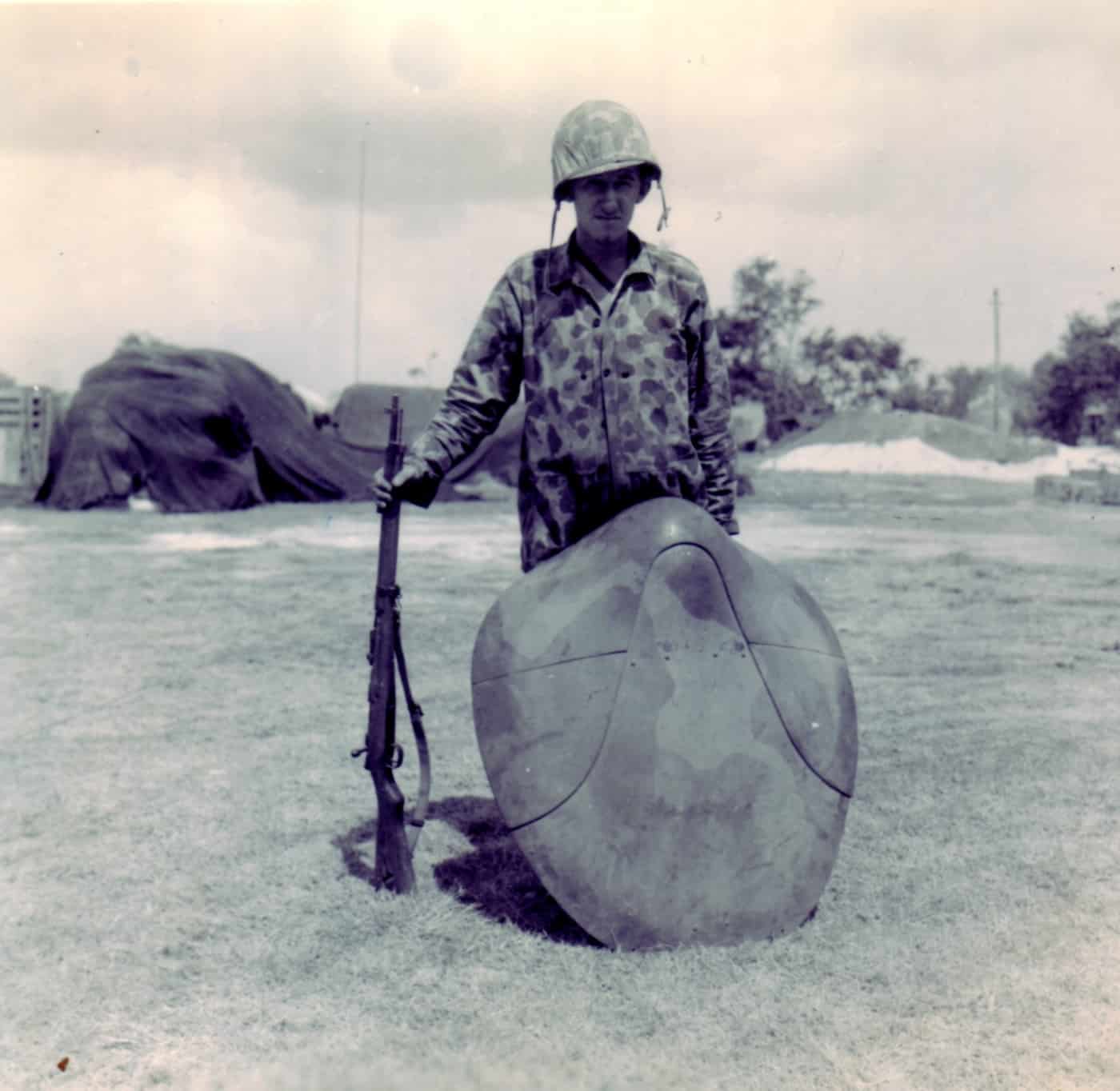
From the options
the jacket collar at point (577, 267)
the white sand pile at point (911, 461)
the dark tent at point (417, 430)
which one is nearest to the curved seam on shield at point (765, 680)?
the jacket collar at point (577, 267)

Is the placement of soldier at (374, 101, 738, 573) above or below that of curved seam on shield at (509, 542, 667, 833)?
above

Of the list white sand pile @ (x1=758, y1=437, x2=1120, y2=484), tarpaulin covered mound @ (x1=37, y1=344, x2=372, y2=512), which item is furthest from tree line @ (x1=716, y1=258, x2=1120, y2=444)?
tarpaulin covered mound @ (x1=37, y1=344, x2=372, y2=512)

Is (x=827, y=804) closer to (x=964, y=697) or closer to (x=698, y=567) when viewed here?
(x=698, y=567)

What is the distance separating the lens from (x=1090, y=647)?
696cm

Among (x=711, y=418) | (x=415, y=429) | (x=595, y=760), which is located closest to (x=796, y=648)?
(x=595, y=760)

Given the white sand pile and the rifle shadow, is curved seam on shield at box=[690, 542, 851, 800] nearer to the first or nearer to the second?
the rifle shadow

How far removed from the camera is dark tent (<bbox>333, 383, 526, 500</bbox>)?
19.0 metres

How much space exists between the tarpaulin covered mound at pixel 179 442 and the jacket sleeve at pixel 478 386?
13.1m

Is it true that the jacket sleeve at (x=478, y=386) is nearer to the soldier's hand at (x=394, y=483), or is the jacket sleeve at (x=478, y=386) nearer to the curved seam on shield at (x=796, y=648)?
the soldier's hand at (x=394, y=483)

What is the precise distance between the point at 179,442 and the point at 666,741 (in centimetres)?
1417

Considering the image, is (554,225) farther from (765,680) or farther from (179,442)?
(179,442)

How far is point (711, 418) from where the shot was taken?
11.6 ft

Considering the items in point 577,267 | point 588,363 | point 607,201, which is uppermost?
point 607,201

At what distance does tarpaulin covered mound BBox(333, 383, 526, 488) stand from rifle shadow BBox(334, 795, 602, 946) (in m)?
13.9
